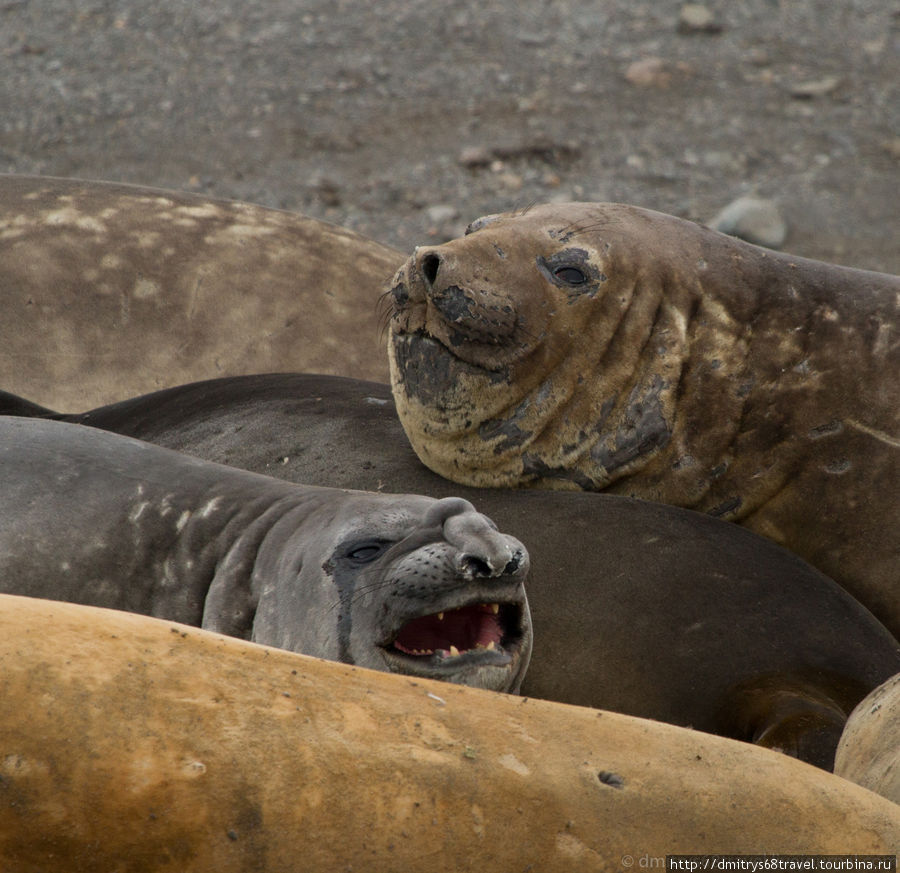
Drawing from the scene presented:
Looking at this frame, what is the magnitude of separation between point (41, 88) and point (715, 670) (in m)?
6.69

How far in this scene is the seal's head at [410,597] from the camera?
2.44m

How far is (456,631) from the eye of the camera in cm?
259

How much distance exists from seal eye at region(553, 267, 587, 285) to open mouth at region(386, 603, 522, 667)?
1.08 m

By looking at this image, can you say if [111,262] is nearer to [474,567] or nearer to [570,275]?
[570,275]

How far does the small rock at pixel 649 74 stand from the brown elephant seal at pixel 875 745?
636cm

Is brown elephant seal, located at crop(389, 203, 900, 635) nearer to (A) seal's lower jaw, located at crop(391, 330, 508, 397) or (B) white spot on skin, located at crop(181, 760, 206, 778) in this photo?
(A) seal's lower jaw, located at crop(391, 330, 508, 397)

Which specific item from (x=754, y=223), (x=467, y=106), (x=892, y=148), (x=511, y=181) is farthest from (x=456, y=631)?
(x=892, y=148)

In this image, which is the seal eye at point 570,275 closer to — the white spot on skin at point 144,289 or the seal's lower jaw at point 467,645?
the seal's lower jaw at point 467,645

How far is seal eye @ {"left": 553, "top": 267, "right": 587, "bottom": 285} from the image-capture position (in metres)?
3.41

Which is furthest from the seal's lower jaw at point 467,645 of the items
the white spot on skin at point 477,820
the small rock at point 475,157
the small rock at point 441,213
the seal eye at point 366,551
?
the small rock at point 475,157

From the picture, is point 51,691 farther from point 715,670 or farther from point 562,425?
point 562,425

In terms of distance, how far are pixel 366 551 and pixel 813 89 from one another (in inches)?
258

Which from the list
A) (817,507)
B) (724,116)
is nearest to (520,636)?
(817,507)

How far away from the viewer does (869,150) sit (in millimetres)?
7965
